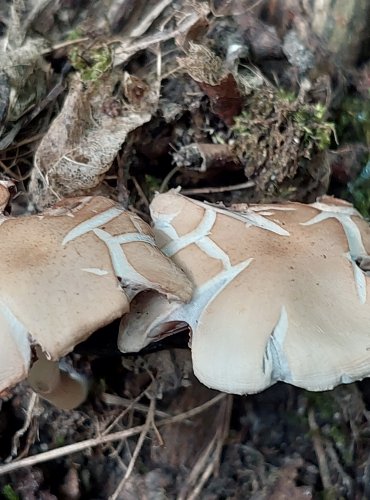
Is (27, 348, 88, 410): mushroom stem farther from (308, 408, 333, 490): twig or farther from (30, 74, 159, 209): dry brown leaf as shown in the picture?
(308, 408, 333, 490): twig

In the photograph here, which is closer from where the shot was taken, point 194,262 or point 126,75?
point 194,262

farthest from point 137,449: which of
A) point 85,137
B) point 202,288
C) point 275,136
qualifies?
point 275,136

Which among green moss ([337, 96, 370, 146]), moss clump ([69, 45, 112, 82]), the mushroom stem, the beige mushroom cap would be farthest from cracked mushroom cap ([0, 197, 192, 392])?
green moss ([337, 96, 370, 146])

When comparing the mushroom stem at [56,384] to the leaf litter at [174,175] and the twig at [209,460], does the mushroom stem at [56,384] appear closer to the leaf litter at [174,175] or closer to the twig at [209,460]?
the leaf litter at [174,175]

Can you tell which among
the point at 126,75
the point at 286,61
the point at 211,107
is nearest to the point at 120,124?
the point at 126,75

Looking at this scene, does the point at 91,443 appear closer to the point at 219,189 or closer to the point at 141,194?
the point at 141,194

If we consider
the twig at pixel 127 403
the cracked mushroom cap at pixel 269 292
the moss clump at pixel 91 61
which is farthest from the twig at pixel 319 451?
the moss clump at pixel 91 61

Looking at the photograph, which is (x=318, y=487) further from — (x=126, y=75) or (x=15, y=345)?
(x=126, y=75)
